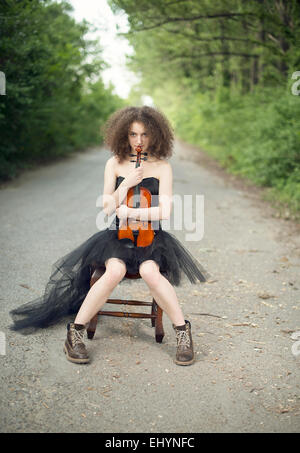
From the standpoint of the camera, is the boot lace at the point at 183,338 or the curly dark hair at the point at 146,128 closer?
the boot lace at the point at 183,338

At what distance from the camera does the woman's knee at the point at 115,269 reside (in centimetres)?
342

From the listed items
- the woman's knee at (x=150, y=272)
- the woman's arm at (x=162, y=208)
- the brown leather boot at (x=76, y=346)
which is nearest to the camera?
the brown leather boot at (x=76, y=346)

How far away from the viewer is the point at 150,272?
341 cm

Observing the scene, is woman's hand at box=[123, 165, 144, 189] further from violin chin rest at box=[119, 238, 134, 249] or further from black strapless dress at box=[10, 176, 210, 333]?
violin chin rest at box=[119, 238, 134, 249]

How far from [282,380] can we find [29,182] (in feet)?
30.6

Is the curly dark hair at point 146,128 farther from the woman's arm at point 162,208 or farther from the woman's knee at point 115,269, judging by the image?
the woman's knee at point 115,269

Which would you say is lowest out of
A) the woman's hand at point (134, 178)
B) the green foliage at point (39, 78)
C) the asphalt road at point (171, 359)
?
the asphalt road at point (171, 359)

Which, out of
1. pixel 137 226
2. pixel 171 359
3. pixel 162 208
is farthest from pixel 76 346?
pixel 162 208

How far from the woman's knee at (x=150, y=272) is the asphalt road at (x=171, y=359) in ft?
1.91

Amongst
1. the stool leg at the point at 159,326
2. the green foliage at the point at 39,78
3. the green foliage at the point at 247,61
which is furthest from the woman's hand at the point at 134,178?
the green foliage at the point at 247,61

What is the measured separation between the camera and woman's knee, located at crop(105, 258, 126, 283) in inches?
135

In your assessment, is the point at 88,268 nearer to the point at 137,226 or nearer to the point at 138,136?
the point at 137,226

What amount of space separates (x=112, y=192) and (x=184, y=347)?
130 centimetres
